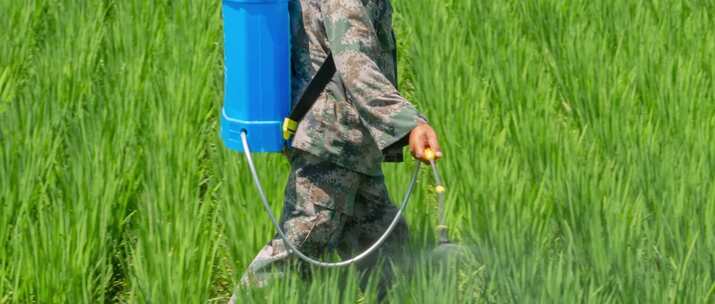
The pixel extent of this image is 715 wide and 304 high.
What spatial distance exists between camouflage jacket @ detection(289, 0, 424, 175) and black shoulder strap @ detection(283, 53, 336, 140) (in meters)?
0.01

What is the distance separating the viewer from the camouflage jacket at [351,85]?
8.82 ft

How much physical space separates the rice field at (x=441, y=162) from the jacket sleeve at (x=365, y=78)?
30 centimetres

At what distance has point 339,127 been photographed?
9.30 feet

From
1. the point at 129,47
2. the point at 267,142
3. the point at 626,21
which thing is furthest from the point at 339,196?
the point at 626,21

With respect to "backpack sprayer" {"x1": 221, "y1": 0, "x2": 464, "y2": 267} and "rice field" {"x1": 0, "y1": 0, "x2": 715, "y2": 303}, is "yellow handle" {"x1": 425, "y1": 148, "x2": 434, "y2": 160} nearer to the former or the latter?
"backpack sprayer" {"x1": 221, "y1": 0, "x2": 464, "y2": 267}

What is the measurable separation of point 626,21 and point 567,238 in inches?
86.7

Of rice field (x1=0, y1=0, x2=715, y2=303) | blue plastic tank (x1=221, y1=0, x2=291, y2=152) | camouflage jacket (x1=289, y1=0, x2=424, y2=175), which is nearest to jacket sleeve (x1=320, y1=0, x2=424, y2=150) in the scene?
camouflage jacket (x1=289, y1=0, x2=424, y2=175)

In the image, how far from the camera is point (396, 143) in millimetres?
2705

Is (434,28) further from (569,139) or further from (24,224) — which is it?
(24,224)

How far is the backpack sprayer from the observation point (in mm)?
2678

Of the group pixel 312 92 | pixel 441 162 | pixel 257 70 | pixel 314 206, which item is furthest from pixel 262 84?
pixel 441 162

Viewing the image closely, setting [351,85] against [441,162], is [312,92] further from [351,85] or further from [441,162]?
[441,162]

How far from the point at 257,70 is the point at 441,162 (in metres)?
1.18

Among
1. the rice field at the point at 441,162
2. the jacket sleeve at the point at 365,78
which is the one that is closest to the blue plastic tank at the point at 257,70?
the jacket sleeve at the point at 365,78
